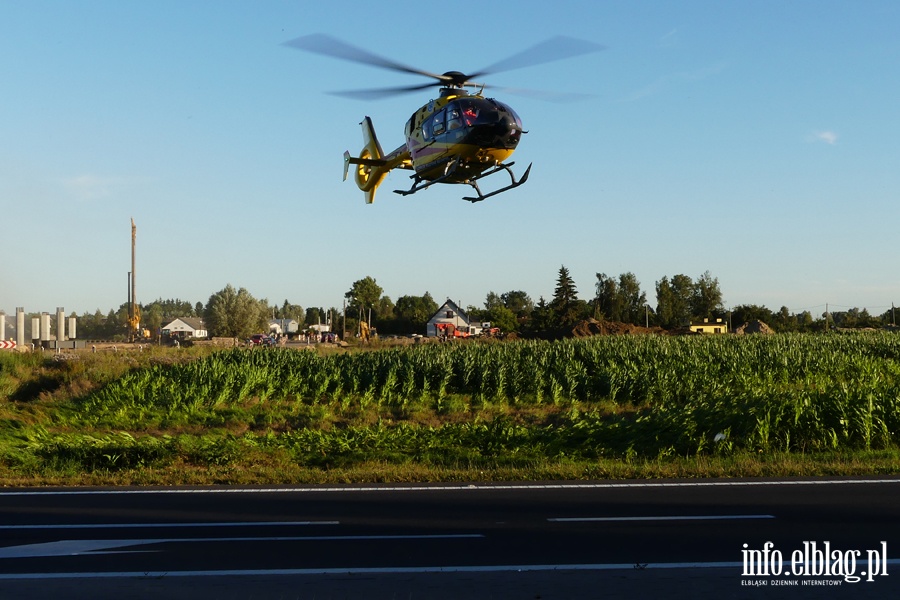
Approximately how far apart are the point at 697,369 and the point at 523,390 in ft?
23.3

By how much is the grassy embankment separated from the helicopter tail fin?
682 centimetres

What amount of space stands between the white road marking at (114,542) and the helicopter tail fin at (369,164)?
16.0 meters

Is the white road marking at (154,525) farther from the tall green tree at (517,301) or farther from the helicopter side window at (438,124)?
the tall green tree at (517,301)

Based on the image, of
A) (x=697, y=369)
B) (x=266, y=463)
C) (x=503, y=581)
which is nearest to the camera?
(x=503, y=581)

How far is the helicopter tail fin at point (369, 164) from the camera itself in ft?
77.3

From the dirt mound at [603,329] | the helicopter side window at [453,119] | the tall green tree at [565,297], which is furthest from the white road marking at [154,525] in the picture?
the tall green tree at [565,297]

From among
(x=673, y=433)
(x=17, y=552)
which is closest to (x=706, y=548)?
(x=17, y=552)

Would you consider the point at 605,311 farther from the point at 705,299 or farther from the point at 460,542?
A: the point at 460,542

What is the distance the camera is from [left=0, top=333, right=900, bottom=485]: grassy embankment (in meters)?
14.2

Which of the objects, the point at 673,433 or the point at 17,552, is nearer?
the point at 17,552

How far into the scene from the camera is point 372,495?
11555mm

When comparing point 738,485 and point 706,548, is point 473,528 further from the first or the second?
point 738,485

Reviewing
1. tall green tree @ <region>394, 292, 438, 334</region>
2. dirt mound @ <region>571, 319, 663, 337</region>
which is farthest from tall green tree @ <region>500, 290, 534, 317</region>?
dirt mound @ <region>571, 319, 663, 337</region>

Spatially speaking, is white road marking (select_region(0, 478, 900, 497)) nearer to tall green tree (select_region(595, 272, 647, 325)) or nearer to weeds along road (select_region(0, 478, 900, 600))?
weeds along road (select_region(0, 478, 900, 600))
